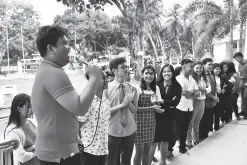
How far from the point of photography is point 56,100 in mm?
1438

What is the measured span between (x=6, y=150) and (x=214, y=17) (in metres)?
11.6

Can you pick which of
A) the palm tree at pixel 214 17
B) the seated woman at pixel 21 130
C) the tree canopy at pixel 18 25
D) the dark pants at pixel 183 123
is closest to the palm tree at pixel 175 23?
the tree canopy at pixel 18 25

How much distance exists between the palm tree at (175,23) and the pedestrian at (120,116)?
37132mm

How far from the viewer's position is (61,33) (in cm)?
159

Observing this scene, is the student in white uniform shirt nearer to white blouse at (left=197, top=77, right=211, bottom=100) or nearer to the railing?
white blouse at (left=197, top=77, right=211, bottom=100)

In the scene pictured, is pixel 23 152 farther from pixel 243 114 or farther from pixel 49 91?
pixel 243 114

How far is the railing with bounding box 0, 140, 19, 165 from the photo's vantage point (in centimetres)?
175

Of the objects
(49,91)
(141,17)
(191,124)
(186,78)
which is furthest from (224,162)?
(141,17)

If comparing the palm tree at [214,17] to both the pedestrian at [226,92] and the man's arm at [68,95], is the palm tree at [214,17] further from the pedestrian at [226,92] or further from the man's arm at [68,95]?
the man's arm at [68,95]

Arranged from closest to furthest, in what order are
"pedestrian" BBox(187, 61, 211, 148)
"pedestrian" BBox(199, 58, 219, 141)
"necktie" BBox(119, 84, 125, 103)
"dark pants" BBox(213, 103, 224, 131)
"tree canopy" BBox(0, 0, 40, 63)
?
"necktie" BBox(119, 84, 125, 103) → "pedestrian" BBox(187, 61, 211, 148) → "pedestrian" BBox(199, 58, 219, 141) → "dark pants" BBox(213, 103, 224, 131) → "tree canopy" BBox(0, 0, 40, 63)

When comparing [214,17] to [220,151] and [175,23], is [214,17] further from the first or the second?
[175,23]

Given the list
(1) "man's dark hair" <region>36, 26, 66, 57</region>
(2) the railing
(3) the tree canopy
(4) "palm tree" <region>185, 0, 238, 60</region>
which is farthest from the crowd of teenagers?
(3) the tree canopy

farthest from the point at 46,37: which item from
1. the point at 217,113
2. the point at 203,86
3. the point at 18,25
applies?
the point at 18,25

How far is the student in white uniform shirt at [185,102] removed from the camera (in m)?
4.37
